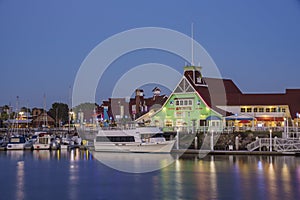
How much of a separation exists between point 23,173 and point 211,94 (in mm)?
33032

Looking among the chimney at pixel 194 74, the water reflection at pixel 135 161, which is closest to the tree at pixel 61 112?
the chimney at pixel 194 74

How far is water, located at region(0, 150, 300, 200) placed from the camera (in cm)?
3228

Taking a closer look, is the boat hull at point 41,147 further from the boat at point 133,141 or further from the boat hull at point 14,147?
the boat at point 133,141

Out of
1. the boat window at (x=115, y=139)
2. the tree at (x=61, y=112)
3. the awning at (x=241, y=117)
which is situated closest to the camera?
the awning at (x=241, y=117)

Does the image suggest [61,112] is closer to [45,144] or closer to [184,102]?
[45,144]

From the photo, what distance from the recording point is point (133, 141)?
6109 cm

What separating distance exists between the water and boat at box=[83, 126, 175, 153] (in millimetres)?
7035

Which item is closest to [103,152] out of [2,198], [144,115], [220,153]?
[144,115]

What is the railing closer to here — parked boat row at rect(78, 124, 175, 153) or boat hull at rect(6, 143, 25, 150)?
parked boat row at rect(78, 124, 175, 153)

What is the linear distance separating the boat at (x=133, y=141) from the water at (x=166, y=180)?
7035 mm

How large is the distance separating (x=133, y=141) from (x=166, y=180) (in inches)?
918

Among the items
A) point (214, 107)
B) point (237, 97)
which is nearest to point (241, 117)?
point (214, 107)

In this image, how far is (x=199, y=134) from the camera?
60.2 metres

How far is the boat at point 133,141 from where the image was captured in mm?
58719
